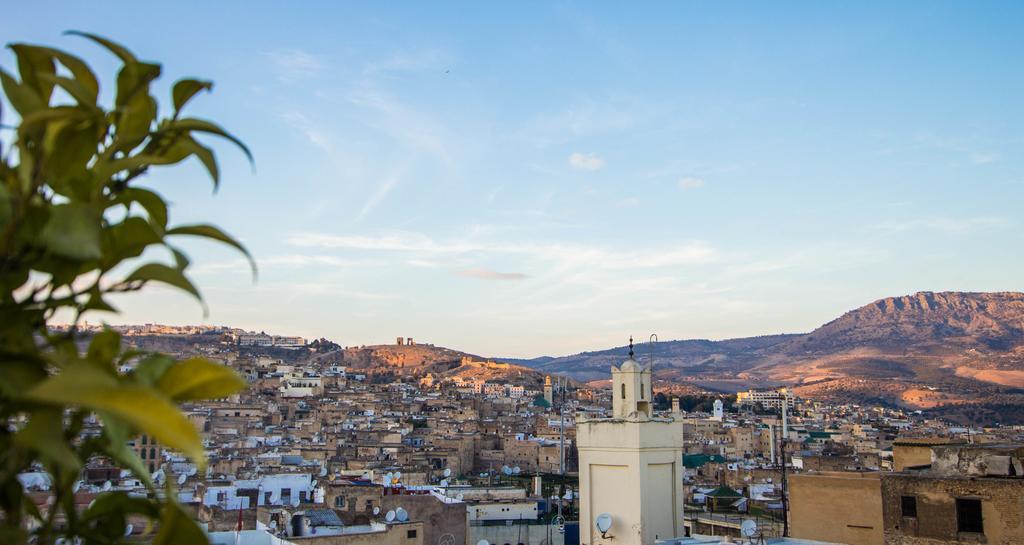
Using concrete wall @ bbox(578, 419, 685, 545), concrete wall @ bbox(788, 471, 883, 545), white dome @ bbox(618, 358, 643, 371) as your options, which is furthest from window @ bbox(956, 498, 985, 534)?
white dome @ bbox(618, 358, 643, 371)

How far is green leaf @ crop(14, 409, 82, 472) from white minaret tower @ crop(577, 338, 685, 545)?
13.0 metres

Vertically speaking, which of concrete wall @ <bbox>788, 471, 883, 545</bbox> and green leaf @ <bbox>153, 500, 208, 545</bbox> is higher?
green leaf @ <bbox>153, 500, 208, 545</bbox>

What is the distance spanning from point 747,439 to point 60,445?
63.5 metres

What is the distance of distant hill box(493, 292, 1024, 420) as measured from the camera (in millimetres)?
126188

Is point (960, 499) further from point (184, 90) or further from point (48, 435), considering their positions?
point (48, 435)

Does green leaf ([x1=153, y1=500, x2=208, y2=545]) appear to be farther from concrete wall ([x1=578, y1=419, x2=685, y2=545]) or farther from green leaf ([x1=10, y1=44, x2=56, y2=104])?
concrete wall ([x1=578, y1=419, x2=685, y2=545])

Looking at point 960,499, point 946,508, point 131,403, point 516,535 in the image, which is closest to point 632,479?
point 946,508

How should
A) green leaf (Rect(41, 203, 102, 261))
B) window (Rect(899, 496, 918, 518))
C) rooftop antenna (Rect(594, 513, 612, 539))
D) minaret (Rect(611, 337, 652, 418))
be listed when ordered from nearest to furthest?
green leaf (Rect(41, 203, 102, 261)) → window (Rect(899, 496, 918, 518)) → rooftop antenna (Rect(594, 513, 612, 539)) → minaret (Rect(611, 337, 652, 418))

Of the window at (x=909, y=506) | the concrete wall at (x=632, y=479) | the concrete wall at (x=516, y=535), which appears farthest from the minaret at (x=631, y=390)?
the concrete wall at (x=516, y=535)

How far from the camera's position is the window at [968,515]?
11.9 m

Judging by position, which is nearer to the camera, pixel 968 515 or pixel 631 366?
pixel 968 515

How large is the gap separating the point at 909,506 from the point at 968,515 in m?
0.78

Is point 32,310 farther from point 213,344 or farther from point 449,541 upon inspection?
point 213,344

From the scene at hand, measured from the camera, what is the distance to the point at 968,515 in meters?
12.0
